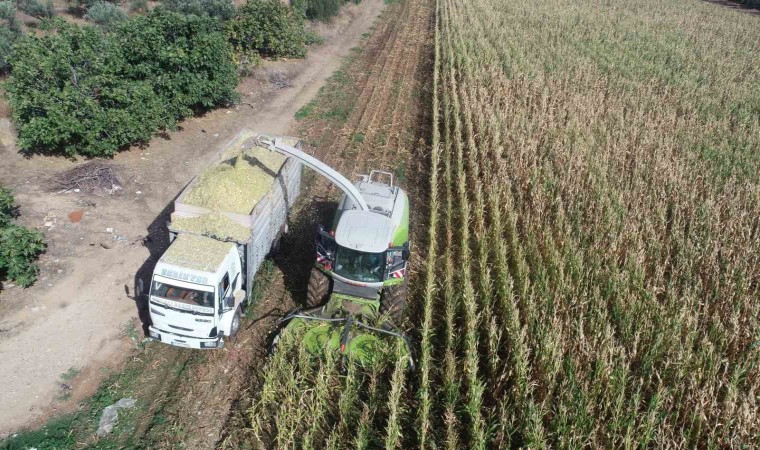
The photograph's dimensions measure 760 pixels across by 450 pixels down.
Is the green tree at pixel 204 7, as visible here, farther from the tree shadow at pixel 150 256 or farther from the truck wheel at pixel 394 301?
the truck wheel at pixel 394 301

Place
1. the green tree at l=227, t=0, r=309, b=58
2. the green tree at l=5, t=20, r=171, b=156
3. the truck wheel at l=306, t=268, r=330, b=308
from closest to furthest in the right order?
the truck wheel at l=306, t=268, r=330, b=308 < the green tree at l=5, t=20, r=171, b=156 < the green tree at l=227, t=0, r=309, b=58

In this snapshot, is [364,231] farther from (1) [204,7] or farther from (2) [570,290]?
(1) [204,7]

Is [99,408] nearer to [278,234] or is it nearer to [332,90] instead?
[278,234]

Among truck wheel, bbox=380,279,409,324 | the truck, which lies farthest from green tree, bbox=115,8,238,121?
truck wheel, bbox=380,279,409,324

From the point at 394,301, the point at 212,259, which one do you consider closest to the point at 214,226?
the point at 212,259

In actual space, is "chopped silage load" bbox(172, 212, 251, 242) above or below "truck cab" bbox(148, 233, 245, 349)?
above

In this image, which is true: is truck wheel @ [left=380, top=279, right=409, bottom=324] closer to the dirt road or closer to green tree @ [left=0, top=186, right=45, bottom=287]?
the dirt road

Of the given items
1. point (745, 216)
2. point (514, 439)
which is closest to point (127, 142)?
point (514, 439)
